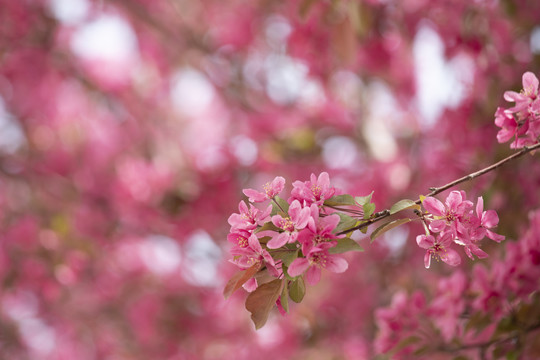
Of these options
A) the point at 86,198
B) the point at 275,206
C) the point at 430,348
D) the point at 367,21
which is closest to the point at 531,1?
the point at 367,21

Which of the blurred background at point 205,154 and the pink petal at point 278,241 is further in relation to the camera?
the blurred background at point 205,154

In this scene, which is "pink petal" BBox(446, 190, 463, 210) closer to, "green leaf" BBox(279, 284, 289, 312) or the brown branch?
the brown branch

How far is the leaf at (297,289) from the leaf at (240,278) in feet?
0.20

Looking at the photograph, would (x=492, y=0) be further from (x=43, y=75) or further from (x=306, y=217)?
(x=43, y=75)

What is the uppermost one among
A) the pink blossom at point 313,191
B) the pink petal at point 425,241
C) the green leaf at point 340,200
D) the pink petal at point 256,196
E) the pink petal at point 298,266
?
the pink petal at point 256,196

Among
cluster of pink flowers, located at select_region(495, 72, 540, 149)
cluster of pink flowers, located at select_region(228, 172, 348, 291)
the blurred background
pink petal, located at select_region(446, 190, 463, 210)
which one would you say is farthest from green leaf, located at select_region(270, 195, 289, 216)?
the blurred background

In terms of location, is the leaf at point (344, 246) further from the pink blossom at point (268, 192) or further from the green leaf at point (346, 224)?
the pink blossom at point (268, 192)

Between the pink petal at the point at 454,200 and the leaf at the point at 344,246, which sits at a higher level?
the pink petal at the point at 454,200

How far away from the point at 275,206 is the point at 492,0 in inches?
52.1

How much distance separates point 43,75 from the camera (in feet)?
8.71

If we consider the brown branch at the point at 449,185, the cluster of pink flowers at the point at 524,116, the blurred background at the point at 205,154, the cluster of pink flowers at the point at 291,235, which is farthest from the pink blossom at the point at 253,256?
the blurred background at the point at 205,154

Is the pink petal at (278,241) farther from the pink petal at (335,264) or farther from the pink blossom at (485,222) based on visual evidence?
the pink blossom at (485,222)

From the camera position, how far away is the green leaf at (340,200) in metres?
0.71

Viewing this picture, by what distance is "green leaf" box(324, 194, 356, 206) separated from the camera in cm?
71
